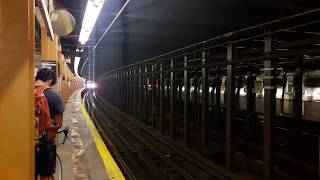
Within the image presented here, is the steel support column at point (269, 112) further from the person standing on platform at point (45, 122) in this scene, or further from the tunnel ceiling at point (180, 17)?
the tunnel ceiling at point (180, 17)

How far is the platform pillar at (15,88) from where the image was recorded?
2.29 metres

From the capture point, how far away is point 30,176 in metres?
2.46

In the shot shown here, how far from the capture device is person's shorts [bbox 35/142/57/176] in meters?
3.84

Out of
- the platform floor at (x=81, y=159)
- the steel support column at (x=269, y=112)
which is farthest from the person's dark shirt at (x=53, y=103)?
Result: the steel support column at (x=269, y=112)

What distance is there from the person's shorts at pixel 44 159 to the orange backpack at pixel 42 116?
0.09 metres

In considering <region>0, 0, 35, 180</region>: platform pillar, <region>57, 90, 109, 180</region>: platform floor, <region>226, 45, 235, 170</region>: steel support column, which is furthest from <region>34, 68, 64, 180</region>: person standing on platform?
<region>226, 45, 235, 170</region>: steel support column

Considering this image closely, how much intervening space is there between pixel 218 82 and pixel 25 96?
903cm

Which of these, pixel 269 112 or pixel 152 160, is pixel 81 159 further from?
pixel 269 112

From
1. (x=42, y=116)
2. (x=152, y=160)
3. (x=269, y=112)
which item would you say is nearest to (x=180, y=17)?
(x=152, y=160)

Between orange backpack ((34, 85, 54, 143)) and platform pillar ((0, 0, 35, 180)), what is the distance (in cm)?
114

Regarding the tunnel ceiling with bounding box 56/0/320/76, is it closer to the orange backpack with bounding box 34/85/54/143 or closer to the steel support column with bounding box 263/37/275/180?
the steel support column with bounding box 263/37/275/180

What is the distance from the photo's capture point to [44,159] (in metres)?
3.92

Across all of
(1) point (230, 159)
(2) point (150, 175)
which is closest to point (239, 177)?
(1) point (230, 159)

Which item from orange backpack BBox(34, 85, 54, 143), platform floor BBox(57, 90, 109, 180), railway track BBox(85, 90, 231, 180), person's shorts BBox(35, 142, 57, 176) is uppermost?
orange backpack BBox(34, 85, 54, 143)
